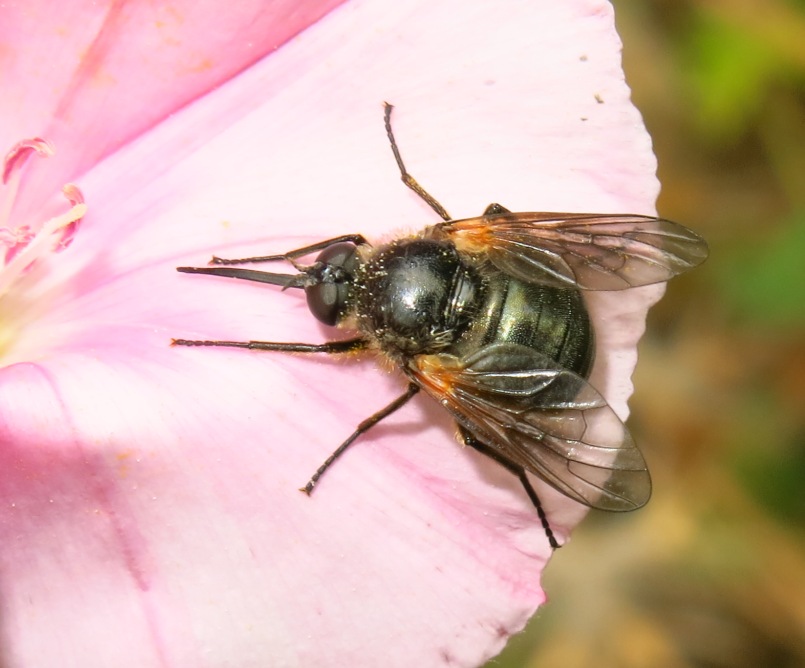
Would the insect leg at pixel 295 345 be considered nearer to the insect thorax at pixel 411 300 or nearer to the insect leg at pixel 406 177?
the insect thorax at pixel 411 300

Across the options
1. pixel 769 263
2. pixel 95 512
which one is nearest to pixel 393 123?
pixel 95 512

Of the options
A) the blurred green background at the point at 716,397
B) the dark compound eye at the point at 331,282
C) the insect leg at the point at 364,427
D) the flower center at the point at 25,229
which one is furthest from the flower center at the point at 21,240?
the blurred green background at the point at 716,397

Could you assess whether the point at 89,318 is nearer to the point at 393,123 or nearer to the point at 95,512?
the point at 95,512

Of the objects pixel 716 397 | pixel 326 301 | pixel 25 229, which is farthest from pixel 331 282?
pixel 716 397

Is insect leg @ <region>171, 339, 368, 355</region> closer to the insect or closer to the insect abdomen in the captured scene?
the insect

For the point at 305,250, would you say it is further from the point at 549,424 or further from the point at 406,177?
the point at 549,424

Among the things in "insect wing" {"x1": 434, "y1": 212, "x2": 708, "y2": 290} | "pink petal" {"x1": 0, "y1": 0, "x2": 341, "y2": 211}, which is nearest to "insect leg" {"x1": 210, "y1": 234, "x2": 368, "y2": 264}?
"insect wing" {"x1": 434, "y1": 212, "x2": 708, "y2": 290}
